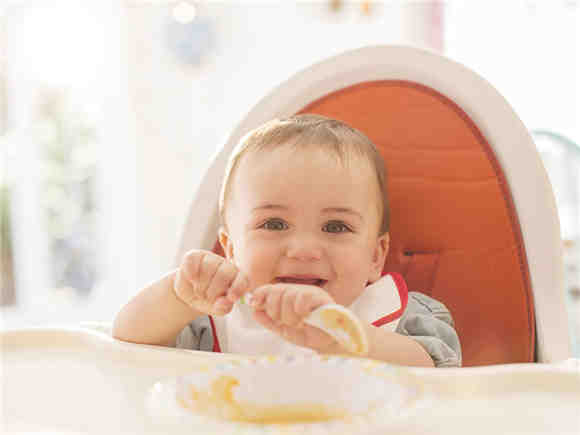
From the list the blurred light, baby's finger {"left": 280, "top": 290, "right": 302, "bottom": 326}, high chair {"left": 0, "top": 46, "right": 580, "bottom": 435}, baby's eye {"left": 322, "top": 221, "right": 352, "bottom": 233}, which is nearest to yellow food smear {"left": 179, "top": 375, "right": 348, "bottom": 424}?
high chair {"left": 0, "top": 46, "right": 580, "bottom": 435}

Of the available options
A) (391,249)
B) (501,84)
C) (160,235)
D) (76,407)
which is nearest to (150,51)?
(160,235)

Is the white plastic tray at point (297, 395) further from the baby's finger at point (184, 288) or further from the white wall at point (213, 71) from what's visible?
the white wall at point (213, 71)

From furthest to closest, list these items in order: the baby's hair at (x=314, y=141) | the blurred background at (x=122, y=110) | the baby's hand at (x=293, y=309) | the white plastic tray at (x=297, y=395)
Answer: the blurred background at (x=122, y=110) < the baby's hair at (x=314, y=141) < the baby's hand at (x=293, y=309) < the white plastic tray at (x=297, y=395)

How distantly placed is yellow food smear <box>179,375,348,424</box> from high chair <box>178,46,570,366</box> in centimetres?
41

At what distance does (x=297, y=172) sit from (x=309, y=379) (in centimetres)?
33

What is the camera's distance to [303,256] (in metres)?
0.76

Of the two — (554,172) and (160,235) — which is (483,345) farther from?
(160,235)

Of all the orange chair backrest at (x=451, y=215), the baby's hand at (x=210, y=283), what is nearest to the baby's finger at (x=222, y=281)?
the baby's hand at (x=210, y=283)

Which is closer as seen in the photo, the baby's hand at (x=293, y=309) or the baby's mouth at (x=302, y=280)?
the baby's hand at (x=293, y=309)

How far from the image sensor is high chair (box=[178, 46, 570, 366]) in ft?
2.63

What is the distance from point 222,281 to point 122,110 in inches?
103

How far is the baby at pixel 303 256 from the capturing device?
75cm

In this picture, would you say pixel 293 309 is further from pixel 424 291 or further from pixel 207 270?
pixel 424 291

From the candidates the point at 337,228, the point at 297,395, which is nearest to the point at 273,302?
the point at 297,395
